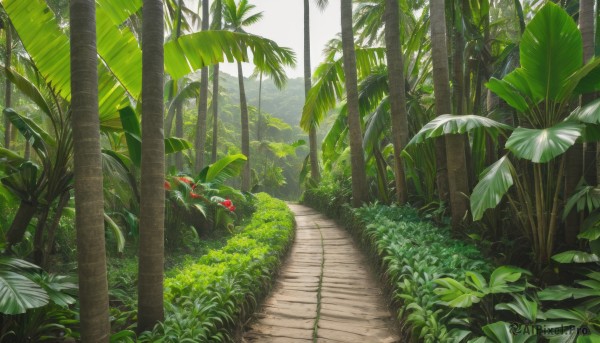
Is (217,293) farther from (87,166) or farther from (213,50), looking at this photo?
(213,50)

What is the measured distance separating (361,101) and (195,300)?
6837 millimetres

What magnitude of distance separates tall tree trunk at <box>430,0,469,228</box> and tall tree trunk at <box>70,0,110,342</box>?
164 inches

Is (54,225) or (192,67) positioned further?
(192,67)

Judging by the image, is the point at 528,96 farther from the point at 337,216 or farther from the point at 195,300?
the point at 337,216

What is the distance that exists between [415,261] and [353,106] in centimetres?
459

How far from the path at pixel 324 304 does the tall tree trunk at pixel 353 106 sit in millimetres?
1916

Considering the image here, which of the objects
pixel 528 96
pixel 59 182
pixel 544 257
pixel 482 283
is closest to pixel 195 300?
pixel 59 182

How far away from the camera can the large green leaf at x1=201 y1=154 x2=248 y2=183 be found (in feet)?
27.2

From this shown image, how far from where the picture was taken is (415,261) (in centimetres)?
388

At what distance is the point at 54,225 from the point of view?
3.15m

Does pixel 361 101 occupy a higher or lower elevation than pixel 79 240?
higher

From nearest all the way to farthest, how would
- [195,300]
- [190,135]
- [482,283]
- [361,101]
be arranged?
[482,283] → [195,300] → [361,101] → [190,135]

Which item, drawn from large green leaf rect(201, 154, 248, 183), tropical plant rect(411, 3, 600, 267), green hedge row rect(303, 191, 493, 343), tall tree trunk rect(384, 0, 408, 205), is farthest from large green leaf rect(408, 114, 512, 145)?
large green leaf rect(201, 154, 248, 183)

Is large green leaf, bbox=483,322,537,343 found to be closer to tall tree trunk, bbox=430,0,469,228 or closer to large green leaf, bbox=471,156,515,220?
large green leaf, bbox=471,156,515,220
